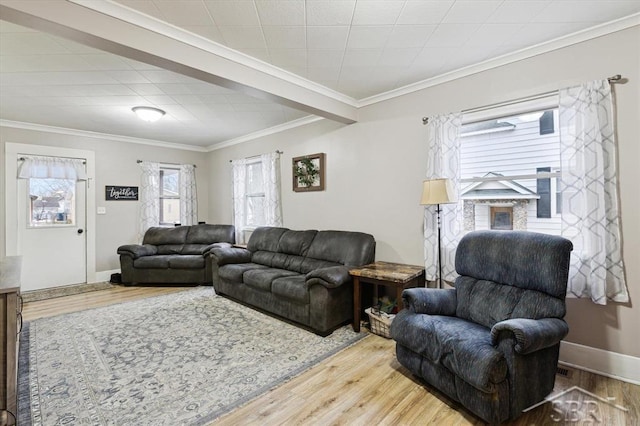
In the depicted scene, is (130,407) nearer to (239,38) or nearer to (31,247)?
(239,38)

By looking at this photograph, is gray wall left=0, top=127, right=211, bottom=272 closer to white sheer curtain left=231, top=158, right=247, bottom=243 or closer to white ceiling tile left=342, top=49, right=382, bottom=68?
white sheer curtain left=231, top=158, right=247, bottom=243

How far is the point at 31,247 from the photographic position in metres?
4.88

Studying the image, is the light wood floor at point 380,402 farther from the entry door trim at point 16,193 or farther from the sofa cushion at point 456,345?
the entry door trim at point 16,193

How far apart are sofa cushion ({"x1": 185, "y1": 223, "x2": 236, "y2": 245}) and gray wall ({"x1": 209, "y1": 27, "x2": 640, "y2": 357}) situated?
4.74 ft

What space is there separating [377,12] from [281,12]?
2.25 feet

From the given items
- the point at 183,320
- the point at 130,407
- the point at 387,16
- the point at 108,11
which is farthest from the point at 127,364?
the point at 387,16

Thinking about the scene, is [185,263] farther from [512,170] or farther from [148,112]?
[512,170]

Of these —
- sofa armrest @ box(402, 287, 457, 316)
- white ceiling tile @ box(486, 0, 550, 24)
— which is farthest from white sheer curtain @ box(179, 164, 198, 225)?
white ceiling tile @ box(486, 0, 550, 24)

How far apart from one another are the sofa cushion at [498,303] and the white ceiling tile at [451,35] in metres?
2.00

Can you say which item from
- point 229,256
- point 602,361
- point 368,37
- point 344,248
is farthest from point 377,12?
point 229,256

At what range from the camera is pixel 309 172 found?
465 centimetres

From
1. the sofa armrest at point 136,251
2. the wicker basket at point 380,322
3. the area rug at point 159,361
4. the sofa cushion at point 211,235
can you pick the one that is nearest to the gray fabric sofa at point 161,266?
the sofa armrest at point 136,251

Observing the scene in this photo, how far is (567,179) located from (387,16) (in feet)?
6.38

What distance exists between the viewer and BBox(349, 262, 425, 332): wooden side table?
2969 millimetres
